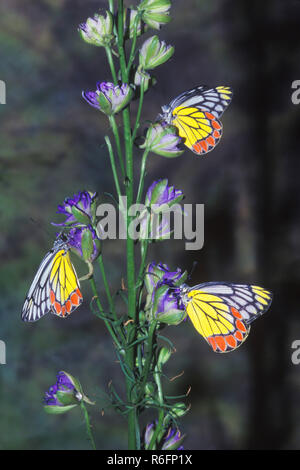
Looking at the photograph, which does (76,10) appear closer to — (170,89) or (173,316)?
(170,89)

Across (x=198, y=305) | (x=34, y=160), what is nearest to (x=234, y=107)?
(x=34, y=160)

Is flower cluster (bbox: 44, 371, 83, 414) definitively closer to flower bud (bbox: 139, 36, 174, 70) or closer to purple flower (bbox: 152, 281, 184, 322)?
purple flower (bbox: 152, 281, 184, 322)

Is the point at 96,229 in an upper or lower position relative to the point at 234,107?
lower

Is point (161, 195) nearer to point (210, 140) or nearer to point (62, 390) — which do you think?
point (210, 140)

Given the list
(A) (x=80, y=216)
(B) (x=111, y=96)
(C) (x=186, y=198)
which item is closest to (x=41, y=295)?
(A) (x=80, y=216)

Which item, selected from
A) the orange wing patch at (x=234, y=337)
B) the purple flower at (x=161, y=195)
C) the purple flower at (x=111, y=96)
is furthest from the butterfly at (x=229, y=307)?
the purple flower at (x=111, y=96)
